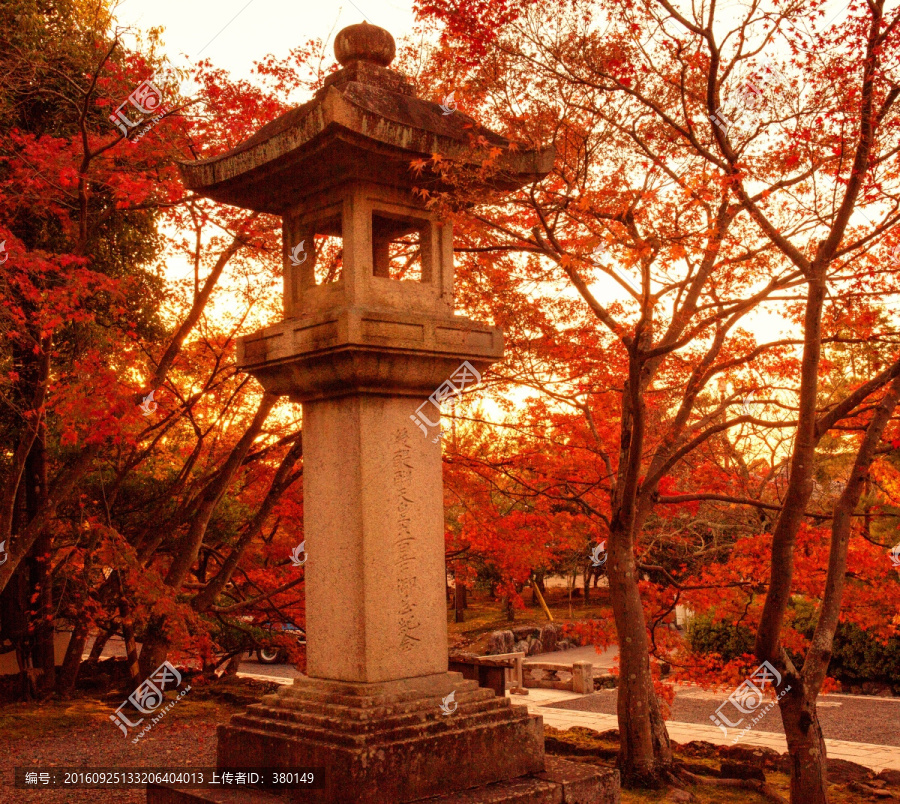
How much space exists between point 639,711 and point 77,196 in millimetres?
9356

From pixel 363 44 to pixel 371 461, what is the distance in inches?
117

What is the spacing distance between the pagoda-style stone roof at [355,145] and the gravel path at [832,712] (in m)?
11.5

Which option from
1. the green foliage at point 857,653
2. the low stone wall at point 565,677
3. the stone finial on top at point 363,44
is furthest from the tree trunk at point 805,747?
the low stone wall at point 565,677

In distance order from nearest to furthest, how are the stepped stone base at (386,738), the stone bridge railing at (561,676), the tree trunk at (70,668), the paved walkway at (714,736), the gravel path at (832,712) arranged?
the stepped stone base at (386,738) → the paved walkway at (714,736) → the tree trunk at (70,668) → the gravel path at (832,712) → the stone bridge railing at (561,676)

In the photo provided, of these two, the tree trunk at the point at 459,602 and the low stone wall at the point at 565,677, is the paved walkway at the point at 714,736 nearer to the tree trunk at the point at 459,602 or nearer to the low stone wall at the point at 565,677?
the low stone wall at the point at 565,677

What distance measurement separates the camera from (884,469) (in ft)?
49.1

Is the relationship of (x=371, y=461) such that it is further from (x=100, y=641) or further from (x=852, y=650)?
(x=852, y=650)

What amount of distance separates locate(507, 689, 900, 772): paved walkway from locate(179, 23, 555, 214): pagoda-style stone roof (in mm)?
10359

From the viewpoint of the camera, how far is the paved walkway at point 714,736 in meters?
13.0

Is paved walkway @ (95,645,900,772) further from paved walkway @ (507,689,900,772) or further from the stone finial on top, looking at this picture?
the stone finial on top

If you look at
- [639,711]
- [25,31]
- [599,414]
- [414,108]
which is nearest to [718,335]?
[599,414]

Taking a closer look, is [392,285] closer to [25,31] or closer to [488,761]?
[488,761]

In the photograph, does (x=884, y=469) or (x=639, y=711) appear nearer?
(x=639, y=711)

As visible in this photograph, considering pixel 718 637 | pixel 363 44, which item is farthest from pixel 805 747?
pixel 718 637
